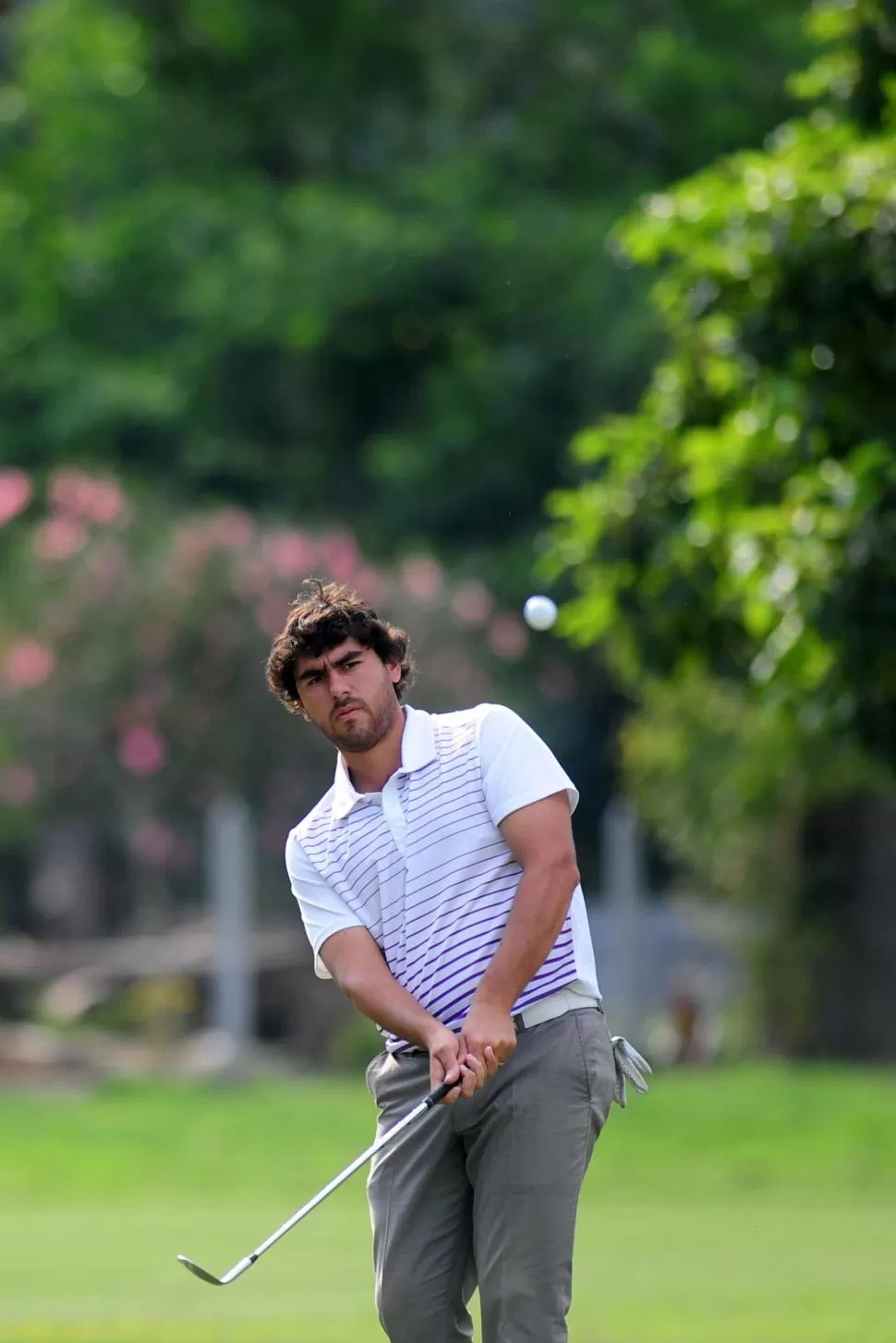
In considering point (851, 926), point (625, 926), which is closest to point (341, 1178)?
point (851, 926)

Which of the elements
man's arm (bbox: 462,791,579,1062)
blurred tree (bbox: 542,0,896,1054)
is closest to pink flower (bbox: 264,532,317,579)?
blurred tree (bbox: 542,0,896,1054)

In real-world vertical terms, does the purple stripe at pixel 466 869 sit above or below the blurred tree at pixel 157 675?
below

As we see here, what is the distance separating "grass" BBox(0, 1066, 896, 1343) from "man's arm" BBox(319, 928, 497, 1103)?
12.5ft

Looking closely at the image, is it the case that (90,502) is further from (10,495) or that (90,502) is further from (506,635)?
(506,635)

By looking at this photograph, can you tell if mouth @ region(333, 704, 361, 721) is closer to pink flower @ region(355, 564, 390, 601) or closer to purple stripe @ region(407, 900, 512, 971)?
purple stripe @ region(407, 900, 512, 971)

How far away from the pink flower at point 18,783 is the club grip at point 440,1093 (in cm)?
1616

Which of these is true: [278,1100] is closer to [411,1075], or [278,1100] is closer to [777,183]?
[777,183]

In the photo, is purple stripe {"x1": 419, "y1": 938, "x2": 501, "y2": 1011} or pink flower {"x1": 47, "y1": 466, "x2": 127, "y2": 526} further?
pink flower {"x1": 47, "y1": 466, "x2": 127, "y2": 526}

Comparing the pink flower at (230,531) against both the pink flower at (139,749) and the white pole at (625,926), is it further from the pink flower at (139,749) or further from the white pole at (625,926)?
the white pole at (625,926)

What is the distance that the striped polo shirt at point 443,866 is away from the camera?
4.89 m

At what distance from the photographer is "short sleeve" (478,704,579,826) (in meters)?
4.86

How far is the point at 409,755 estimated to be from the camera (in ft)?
16.4

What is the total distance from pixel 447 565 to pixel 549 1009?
22110 millimetres

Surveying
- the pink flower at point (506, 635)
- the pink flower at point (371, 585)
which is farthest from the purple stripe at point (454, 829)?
the pink flower at point (506, 635)
